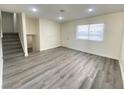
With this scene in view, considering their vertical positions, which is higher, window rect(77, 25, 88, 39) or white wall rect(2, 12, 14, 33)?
white wall rect(2, 12, 14, 33)

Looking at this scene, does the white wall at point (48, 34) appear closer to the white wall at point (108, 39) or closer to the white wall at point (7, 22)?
the white wall at point (108, 39)

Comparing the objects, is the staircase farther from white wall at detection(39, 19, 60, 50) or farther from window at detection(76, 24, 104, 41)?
window at detection(76, 24, 104, 41)

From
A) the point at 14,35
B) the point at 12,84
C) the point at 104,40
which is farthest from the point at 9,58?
the point at 104,40

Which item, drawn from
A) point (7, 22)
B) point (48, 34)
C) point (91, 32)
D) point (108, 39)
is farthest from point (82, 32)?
point (7, 22)

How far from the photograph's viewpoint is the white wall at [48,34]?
19.8ft

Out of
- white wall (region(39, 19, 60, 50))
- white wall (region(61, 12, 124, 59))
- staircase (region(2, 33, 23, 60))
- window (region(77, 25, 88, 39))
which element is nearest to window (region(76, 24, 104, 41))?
window (region(77, 25, 88, 39))

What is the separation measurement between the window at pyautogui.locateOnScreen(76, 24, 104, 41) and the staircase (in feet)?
13.3

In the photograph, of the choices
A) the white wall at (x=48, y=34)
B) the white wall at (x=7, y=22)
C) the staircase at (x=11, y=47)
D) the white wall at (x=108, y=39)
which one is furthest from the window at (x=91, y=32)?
the white wall at (x=7, y=22)

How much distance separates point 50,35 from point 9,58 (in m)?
3.45

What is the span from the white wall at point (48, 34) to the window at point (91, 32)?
203cm

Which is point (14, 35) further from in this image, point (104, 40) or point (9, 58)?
point (104, 40)

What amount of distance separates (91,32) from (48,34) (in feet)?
10.6

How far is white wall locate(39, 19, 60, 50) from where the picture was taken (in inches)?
238

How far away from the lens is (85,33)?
566 centimetres
